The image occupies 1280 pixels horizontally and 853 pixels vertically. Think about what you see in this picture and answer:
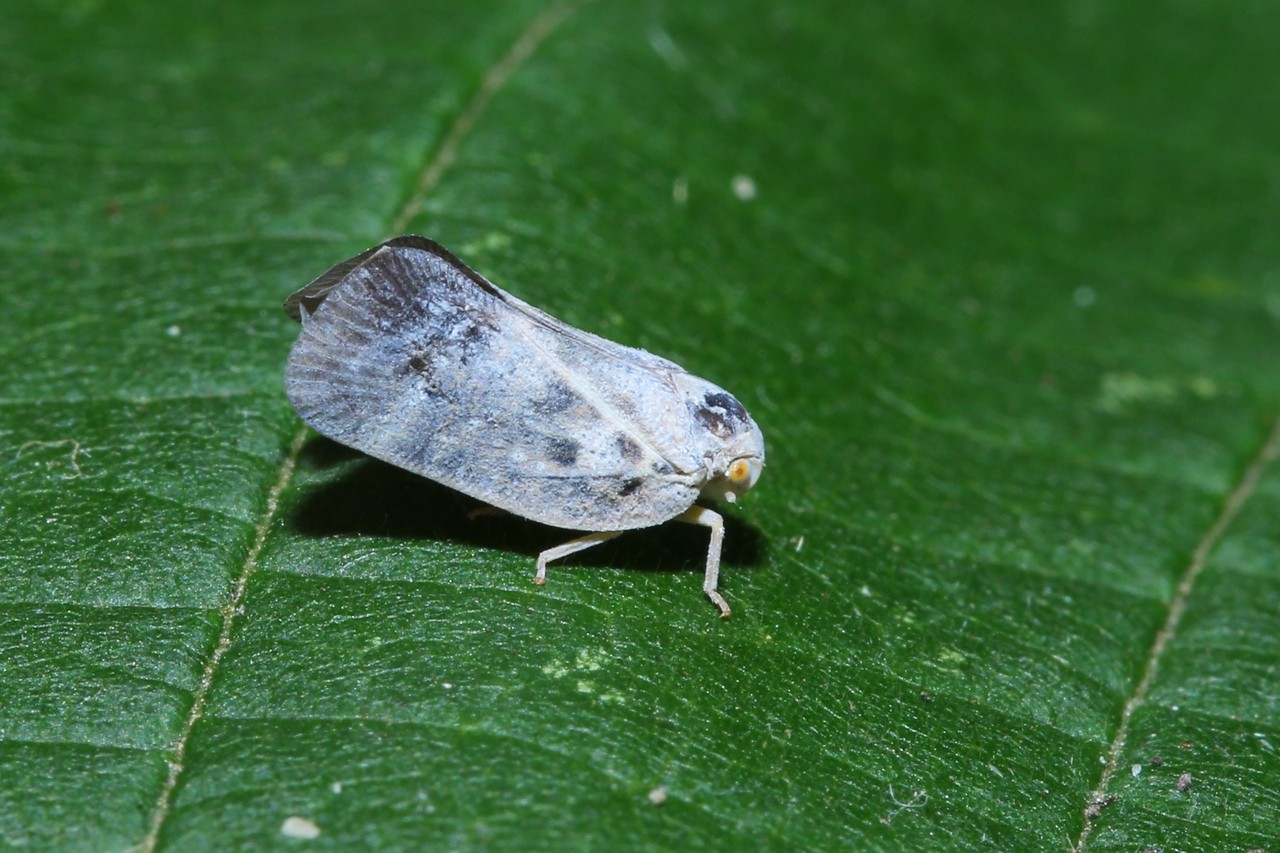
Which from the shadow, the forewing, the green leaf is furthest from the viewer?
the shadow

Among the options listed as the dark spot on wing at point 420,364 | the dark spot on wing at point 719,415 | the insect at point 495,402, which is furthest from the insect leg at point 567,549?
the dark spot on wing at point 420,364

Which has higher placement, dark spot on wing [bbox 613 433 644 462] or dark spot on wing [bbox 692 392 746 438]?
dark spot on wing [bbox 692 392 746 438]

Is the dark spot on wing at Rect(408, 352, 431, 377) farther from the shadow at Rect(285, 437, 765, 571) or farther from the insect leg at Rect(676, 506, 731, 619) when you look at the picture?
the insect leg at Rect(676, 506, 731, 619)

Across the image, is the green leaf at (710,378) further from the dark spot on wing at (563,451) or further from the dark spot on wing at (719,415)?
the dark spot on wing at (719,415)

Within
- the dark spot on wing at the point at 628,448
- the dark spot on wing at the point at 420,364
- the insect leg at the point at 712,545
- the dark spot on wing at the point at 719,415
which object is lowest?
the insect leg at the point at 712,545

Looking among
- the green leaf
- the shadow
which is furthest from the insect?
the green leaf

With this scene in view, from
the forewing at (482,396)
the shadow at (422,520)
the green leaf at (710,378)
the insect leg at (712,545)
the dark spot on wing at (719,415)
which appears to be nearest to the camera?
the green leaf at (710,378)

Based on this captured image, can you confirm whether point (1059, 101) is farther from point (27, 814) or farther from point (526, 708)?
point (27, 814)
